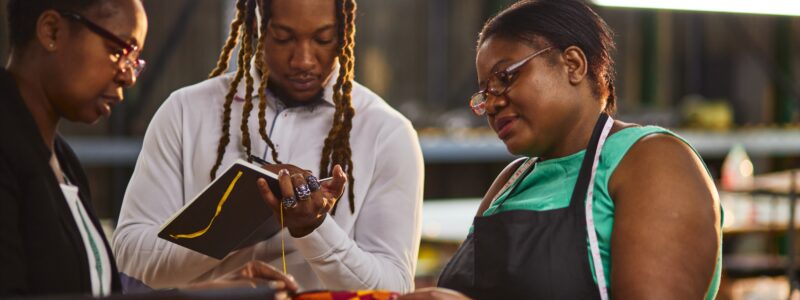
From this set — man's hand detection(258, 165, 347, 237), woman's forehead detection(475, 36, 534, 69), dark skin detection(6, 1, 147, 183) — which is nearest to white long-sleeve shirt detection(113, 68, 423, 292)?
man's hand detection(258, 165, 347, 237)

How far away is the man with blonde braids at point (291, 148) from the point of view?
215 centimetres

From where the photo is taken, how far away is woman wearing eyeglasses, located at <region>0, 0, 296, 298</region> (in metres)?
1.51

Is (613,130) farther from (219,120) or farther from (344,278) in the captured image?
(219,120)

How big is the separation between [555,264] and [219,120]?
0.87 m

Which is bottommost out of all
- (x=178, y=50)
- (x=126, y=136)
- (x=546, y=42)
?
(x=126, y=136)

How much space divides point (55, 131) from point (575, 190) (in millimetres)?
981

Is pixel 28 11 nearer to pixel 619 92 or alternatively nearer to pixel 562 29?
pixel 562 29

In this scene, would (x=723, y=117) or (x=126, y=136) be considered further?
(x=723, y=117)

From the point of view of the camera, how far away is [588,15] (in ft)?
6.68

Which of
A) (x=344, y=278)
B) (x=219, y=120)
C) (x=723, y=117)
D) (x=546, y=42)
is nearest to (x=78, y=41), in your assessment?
(x=219, y=120)

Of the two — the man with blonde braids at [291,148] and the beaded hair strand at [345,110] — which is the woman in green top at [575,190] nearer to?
the man with blonde braids at [291,148]

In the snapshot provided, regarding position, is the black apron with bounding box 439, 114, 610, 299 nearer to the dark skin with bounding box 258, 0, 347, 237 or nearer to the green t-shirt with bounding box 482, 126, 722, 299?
the green t-shirt with bounding box 482, 126, 722, 299

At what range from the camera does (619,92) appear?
29.6 ft

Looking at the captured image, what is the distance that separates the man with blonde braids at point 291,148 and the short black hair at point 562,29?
0.37m
